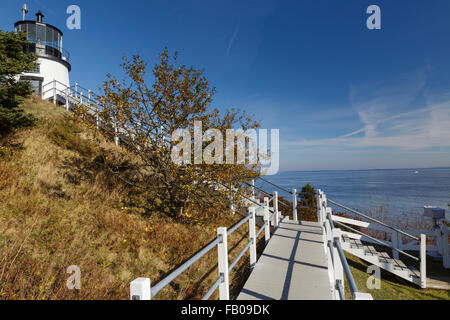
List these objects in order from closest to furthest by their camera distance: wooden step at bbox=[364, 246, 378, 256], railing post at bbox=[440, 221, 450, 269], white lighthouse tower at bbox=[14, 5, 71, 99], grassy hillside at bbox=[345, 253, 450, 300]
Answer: grassy hillside at bbox=[345, 253, 450, 300] < wooden step at bbox=[364, 246, 378, 256] < railing post at bbox=[440, 221, 450, 269] < white lighthouse tower at bbox=[14, 5, 71, 99]

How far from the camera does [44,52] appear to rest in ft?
76.9

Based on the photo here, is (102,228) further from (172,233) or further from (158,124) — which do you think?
(158,124)

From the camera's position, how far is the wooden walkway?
4145 millimetres

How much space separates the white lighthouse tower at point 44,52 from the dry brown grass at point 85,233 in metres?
16.8

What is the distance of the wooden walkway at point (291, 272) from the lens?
414cm

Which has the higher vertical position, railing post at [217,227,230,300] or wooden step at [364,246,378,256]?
railing post at [217,227,230,300]

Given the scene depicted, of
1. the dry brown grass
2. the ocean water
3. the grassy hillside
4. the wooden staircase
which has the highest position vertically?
the dry brown grass

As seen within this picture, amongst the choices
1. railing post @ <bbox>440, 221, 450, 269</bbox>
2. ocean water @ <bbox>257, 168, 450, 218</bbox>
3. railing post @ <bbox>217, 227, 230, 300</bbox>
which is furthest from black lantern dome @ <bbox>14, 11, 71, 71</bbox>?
railing post @ <bbox>440, 221, 450, 269</bbox>

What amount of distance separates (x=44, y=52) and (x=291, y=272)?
1218 inches

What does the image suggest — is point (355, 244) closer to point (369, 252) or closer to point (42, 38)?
point (369, 252)

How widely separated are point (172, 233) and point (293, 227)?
4.71 meters

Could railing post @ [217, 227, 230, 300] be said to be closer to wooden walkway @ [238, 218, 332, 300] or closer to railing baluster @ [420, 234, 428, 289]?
wooden walkway @ [238, 218, 332, 300]

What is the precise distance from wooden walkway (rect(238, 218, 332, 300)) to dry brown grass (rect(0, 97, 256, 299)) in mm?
892
